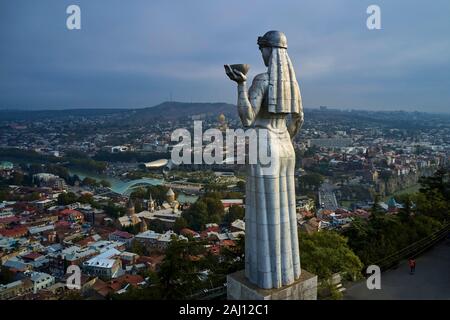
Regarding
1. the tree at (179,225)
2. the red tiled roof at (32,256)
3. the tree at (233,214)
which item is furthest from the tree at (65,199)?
the tree at (233,214)

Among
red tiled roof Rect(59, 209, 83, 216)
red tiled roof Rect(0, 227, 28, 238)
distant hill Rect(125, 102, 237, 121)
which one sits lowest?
red tiled roof Rect(0, 227, 28, 238)

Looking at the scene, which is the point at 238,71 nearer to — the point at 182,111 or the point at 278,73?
the point at 278,73

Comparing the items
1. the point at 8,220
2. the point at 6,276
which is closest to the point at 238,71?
the point at 6,276

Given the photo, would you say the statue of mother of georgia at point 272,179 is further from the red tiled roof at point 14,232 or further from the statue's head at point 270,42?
the red tiled roof at point 14,232

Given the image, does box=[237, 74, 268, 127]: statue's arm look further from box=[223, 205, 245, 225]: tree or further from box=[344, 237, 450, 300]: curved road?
box=[223, 205, 245, 225]: tree

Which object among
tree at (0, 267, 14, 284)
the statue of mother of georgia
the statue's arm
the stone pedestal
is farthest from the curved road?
tree at (0, 267, 14, 284)

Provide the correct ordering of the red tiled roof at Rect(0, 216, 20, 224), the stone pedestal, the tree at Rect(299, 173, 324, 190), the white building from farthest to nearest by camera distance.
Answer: the tree at Rect(299, 173, 324, 190), the red tiled roof at Rect(0, 216, 20, 224), the white building, the stone pedestal

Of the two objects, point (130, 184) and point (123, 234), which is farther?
point (130, 184)
